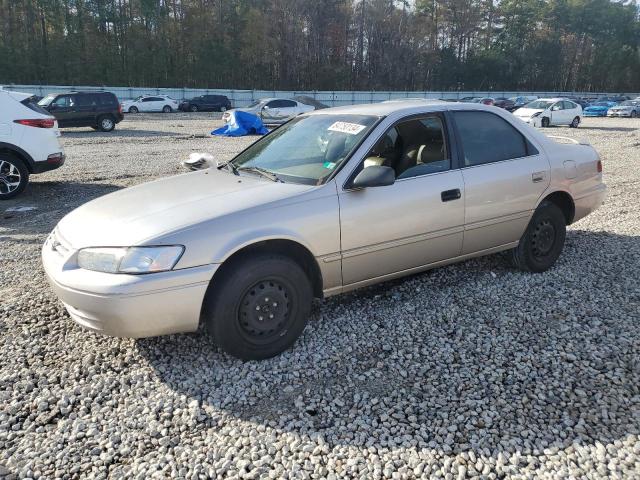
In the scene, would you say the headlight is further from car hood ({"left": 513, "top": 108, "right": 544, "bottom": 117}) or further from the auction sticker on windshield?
car hood ({"left": 513, "top": 108, "right": 544, "bottom": 117})

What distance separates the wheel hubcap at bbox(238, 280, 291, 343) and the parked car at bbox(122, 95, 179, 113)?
35.1m

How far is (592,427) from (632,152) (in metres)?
15.0

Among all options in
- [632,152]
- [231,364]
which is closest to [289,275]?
[231,364]

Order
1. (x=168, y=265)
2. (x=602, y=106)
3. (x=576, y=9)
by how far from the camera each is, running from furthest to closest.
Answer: (x=576, y=9) → (x=602, y=106) → (x=168, y=265)

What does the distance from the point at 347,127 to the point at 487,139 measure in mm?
1311

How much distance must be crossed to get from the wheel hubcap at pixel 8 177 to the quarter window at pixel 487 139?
7.18 m

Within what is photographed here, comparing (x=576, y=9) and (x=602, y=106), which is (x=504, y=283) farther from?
(x=576, y=9)

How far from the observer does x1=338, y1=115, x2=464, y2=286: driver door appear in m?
3.54

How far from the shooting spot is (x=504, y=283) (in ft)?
15.0

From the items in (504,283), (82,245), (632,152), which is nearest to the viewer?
(82,245)

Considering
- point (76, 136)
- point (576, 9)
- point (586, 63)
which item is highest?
point (576, 9)

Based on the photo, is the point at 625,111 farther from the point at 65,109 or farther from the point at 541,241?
the point at 541,241

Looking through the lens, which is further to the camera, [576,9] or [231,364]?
[576,9]

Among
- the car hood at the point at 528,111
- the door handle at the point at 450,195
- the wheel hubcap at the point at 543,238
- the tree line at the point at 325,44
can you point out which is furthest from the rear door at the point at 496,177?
the tree line at the point at 325,44
